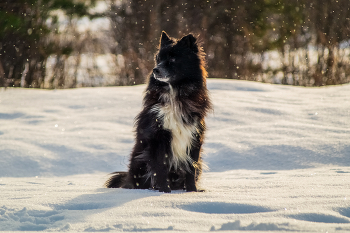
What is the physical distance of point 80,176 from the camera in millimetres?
4633

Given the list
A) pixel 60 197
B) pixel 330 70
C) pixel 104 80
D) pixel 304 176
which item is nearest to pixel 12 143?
pixel 60 197

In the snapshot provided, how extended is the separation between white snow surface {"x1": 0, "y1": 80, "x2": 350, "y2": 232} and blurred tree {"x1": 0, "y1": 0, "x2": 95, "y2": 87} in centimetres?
399

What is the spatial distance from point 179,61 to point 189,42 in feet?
0.86

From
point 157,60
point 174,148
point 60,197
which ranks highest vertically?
point 157,60

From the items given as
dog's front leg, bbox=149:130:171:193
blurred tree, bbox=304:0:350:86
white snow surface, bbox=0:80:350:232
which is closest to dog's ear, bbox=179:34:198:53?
white snow surface, bbox=0:80:350:232

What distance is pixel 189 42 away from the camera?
→ 3660 millimetres

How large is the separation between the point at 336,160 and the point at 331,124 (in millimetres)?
1577

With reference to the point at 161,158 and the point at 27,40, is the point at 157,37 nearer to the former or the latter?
the point at 27,40

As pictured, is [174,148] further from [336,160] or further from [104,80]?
[104,80]

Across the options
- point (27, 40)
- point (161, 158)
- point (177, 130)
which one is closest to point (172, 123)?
point (177, 130)

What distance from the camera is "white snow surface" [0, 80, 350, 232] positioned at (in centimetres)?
219

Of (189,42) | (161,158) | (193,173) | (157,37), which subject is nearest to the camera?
(161,158)

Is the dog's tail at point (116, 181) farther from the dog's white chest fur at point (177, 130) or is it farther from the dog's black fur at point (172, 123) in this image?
the dog's white chest fur at point (177, 130)

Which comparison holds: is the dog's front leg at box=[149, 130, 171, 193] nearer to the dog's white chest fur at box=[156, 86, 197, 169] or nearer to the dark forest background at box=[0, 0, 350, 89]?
the dog's white chest fur at box=[156, 86, 197, 169]
